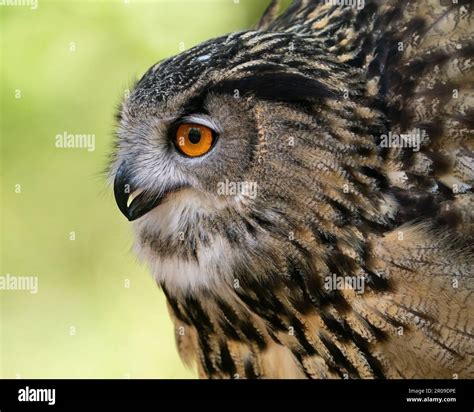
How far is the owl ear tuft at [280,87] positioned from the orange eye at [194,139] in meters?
0.12

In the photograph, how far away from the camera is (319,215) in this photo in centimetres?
209

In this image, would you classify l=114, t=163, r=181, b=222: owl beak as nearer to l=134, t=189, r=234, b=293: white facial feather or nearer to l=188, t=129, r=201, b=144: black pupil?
l=134, t=189, r=234, b=293: white facial feather

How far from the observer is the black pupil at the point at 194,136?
6.94ft

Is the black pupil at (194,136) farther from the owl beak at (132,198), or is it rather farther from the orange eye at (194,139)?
the owl beak at (132,198)

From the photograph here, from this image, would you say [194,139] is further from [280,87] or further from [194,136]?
[280,87]

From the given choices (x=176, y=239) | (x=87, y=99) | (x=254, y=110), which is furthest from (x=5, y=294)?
(x=254, y=110)

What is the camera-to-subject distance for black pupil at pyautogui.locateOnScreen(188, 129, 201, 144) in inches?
83.3

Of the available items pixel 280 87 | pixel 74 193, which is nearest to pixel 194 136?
pixel 280 87

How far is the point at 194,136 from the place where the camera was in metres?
2.12

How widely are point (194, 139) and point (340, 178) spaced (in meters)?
0.41

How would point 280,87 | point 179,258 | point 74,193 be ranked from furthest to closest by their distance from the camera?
point 74,193
point 179,258
point 280,87
